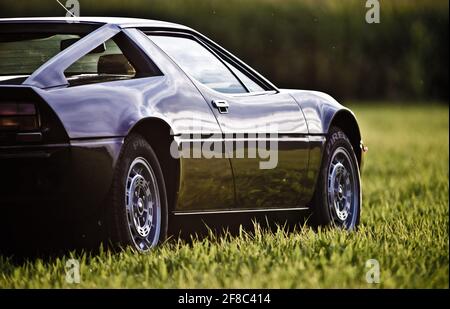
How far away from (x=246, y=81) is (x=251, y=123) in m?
0.58

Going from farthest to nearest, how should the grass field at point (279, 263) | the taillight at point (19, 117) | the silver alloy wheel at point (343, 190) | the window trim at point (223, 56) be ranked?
the silver alloy wheel at point (343, 190) < the window trim at point (223, 56) < the taillight at point (19, 117) < the grass field at point (279, 263)

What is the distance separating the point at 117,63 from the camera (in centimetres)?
730

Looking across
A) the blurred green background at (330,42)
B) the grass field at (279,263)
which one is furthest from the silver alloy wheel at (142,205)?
the blurred green background at (330,42)

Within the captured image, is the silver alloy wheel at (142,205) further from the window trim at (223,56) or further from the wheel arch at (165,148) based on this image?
the window trim at (223,56)

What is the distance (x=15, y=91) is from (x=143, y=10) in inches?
1100

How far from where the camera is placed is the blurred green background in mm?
36156

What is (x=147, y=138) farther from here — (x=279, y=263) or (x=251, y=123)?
(x=279, y=263)

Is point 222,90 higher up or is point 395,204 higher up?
point 222,90

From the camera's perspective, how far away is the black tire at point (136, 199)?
651cm

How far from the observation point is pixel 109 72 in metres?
7.29

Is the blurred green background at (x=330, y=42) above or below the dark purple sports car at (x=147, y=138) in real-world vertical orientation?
below

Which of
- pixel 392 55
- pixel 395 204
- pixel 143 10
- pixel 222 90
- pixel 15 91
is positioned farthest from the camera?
pixel 392 55
